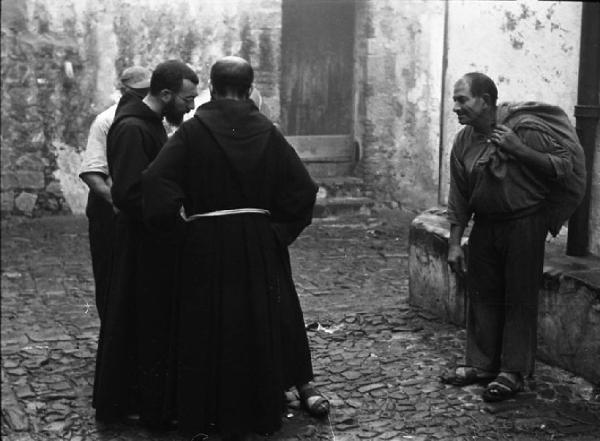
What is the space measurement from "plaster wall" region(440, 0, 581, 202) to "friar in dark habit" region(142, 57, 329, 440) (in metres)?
2.71

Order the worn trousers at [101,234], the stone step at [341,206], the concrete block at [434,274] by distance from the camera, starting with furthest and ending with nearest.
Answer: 1. the stone step at [341,206]
2. the concrete block at [434,274]
3. the worn trousers at [101,234]

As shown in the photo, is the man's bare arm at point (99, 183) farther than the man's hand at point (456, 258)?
No

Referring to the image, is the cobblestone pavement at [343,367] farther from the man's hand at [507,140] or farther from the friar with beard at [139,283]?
the man's hand at [507,140]

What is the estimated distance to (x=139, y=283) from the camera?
15.5ft

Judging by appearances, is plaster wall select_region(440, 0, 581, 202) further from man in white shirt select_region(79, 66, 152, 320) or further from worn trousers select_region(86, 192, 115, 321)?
worn trousers select_region(86, 192, 115, 321)

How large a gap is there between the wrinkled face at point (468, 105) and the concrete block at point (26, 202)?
21.1 feet

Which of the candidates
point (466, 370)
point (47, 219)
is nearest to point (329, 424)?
point (466, 370)

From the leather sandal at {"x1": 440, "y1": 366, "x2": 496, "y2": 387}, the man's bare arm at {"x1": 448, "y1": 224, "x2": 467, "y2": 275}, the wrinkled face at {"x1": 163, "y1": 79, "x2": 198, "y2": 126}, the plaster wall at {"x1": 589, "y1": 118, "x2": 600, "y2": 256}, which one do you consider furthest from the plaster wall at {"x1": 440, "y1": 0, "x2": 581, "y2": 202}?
the wrinkled face at {"x1": 163, "y1": 79, "x2": 198, "y2": 126}

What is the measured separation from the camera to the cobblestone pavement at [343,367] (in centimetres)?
481

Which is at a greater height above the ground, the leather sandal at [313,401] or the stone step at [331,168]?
the stone step at [331,168]

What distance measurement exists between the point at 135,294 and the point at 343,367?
163 centimetres

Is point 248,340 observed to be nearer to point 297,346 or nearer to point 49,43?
point 297,346

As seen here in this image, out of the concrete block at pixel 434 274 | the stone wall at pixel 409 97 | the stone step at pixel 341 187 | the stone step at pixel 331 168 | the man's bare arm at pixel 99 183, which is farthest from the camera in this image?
the stone step at pixel 331 168

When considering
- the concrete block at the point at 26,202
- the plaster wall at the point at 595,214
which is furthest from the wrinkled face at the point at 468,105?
the concrete block at the point at 26,202
